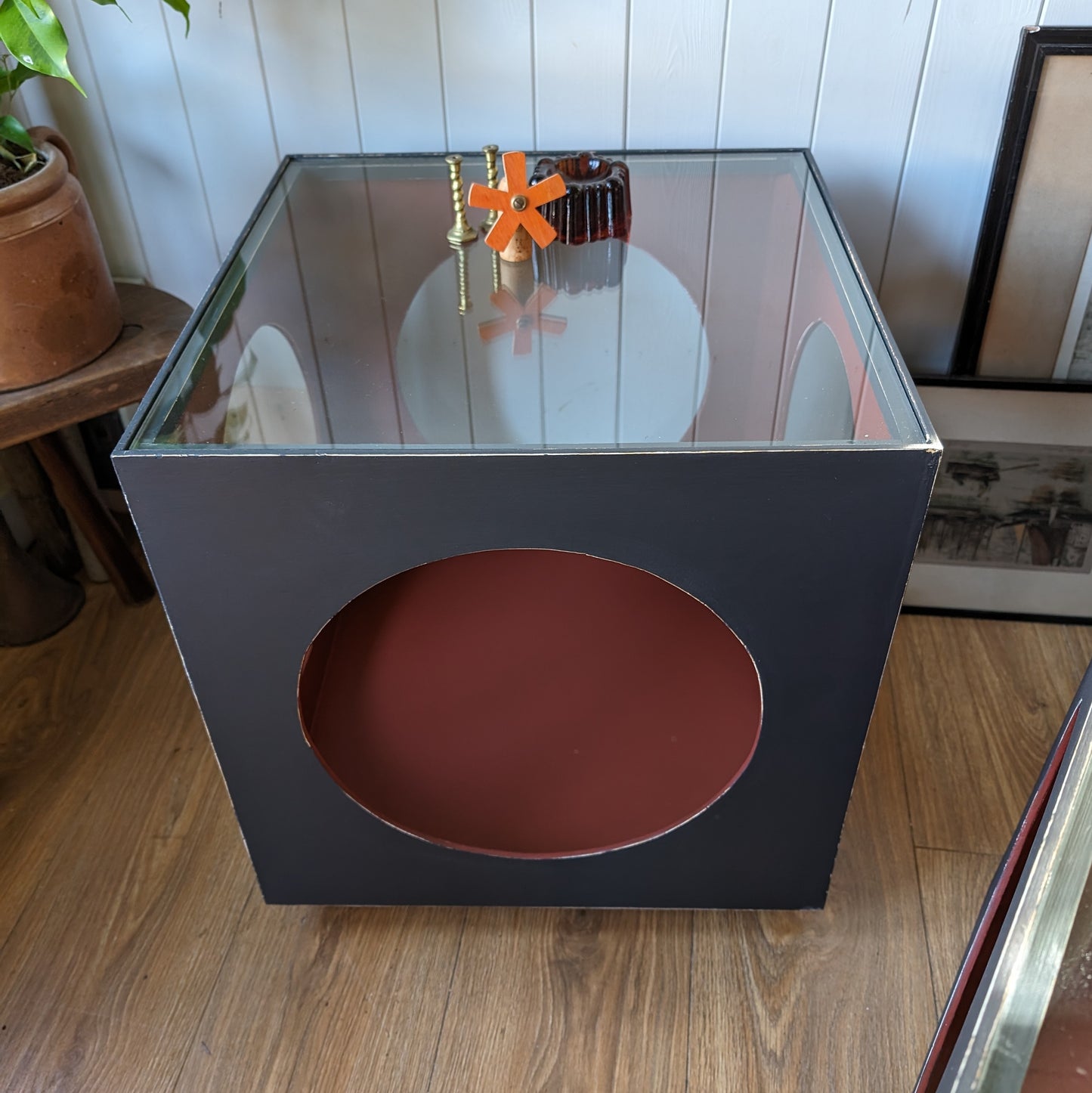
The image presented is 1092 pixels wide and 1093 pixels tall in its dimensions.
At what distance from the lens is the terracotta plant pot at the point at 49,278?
109cm

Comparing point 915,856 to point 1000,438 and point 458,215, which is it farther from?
point 458,215

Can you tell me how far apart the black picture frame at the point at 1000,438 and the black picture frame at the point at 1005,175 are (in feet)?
0.10

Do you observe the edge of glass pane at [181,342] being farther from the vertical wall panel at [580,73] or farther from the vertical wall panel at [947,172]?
the vertical wall panel at [947,172]

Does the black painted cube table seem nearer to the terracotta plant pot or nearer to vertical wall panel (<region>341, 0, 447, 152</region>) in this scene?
vertical wall panel (<region>341, 0, 447, 152</region>)

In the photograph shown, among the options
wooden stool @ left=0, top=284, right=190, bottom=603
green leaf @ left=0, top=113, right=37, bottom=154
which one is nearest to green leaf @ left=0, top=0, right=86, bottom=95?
green leaf @ left=0, top=113, right=37, bottom=154

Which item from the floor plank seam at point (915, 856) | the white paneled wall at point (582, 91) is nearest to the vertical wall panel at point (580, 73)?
the white paneled wall at point (582, 91)

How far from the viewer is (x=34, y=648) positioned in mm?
1559

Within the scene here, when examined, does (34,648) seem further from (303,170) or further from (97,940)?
(303,170)

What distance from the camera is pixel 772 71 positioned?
49.6 inches

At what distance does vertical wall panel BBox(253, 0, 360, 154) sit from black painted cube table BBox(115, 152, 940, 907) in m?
0.06

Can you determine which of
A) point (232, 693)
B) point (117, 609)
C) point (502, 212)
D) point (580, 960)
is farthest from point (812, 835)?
point (117, 609)

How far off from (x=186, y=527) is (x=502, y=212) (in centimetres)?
48

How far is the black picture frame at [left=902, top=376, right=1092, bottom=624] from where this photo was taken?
1.39 m

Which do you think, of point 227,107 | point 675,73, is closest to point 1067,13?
point 675,73
